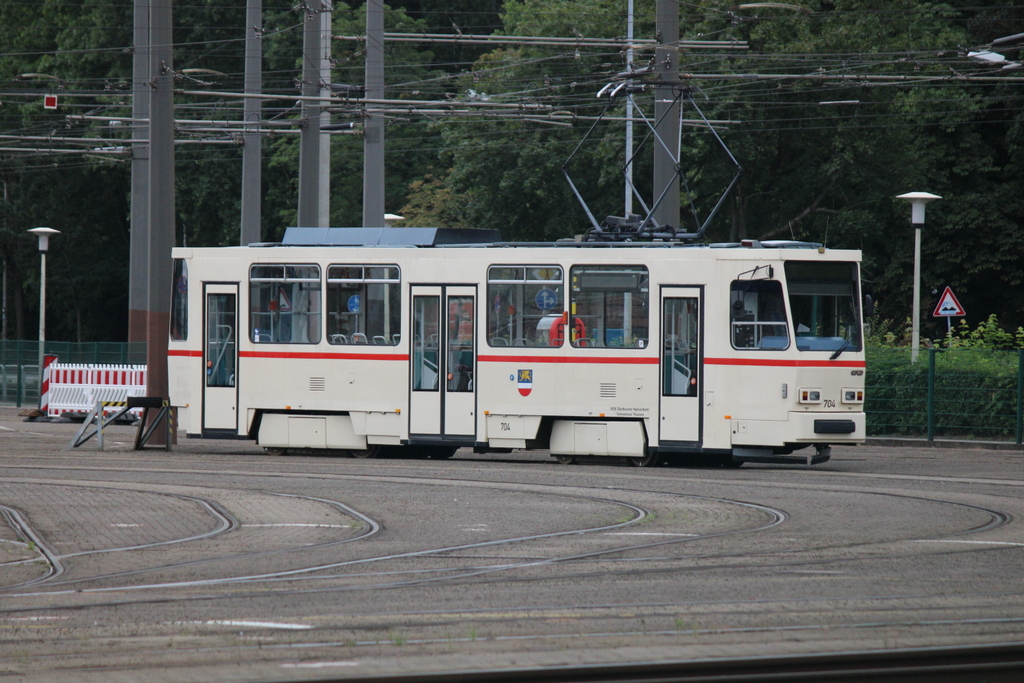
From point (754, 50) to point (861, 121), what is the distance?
151 inches

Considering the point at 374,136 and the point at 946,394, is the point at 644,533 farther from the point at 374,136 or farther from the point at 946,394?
the point at 374,136

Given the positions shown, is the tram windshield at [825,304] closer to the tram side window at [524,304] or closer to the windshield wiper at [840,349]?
the windshield wiper at [840,349]

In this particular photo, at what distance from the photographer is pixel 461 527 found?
12.5 meters

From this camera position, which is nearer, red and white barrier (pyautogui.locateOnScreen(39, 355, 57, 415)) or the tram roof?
the tram roof

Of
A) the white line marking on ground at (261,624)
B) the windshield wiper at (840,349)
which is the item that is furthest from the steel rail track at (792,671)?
the windshield wiper at (840,349)

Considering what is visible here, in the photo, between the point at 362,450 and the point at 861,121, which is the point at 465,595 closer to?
the point at 362,450

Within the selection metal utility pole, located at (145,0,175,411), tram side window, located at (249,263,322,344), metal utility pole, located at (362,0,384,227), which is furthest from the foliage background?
tram side window, located at (249,263,322,344)

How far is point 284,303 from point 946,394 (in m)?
12.5

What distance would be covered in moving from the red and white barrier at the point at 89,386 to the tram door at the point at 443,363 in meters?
13.9

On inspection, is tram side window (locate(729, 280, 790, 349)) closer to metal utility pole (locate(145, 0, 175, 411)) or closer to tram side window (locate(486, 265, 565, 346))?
tram side window (locate(486, 265, 565, 346))

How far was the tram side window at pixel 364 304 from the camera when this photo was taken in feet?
65.9

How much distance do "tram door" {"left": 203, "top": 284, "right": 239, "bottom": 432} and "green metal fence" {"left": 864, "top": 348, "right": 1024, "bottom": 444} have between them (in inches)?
485

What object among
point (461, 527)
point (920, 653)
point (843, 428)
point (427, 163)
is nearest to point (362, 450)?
point (843, 428)

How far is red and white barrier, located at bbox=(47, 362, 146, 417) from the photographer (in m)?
32.1
